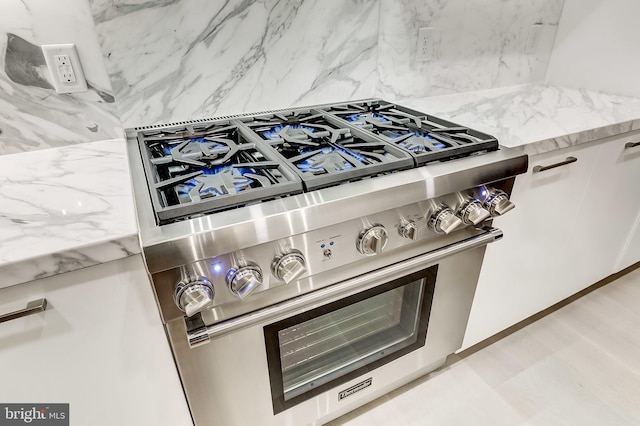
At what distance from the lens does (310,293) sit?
0.83 metres

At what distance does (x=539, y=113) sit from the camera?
1.27 metres

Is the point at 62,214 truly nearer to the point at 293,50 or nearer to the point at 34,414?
the point at 34,414

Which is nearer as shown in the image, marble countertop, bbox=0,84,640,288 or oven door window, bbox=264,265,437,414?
marble countertop, bbox=0,84,640,288

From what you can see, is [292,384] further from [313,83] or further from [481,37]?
[481,37]

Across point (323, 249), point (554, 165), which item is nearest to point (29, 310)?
point (323, 249)

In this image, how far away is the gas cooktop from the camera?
0.73 metres

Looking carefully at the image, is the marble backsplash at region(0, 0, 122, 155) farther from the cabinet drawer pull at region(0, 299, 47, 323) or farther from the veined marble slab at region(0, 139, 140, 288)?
the cabinet drawer pull at region(0, 299, 47, 323)

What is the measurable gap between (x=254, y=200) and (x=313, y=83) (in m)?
0.78

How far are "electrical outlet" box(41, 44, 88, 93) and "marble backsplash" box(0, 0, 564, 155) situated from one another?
2 cm

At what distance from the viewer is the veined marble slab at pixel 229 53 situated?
1027 mm

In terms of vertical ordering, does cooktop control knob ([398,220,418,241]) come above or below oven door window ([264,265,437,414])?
above

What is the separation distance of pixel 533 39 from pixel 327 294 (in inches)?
64.0

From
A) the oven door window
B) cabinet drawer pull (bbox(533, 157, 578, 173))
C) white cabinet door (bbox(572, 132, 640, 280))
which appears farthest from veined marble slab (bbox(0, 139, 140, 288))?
white cabinet door (bbox(572, 132, 640, 280))

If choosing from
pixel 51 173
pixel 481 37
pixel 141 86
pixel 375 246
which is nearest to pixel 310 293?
pixel 375 246
